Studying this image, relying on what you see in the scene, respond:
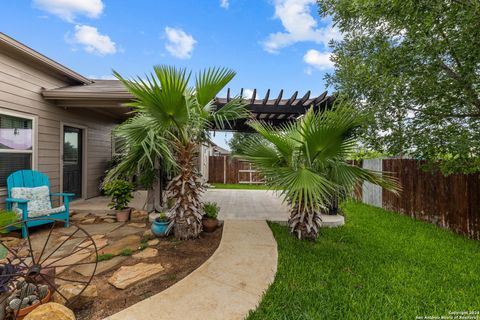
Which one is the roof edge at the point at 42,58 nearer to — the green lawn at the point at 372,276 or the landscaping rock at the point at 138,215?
the landscaping rock at the point at 138,215

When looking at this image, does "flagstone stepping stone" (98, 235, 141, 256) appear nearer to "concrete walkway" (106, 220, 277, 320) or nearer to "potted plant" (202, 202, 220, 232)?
"potted plant" (202, 202, 220, 232)

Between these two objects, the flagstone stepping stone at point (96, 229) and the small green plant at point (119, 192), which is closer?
the flagstone stepping stone at point (96, 229)

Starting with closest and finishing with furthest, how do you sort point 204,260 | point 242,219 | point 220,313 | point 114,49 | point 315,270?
point 220,313
point 315,270
point 204,260
point 242,219
point 114,49

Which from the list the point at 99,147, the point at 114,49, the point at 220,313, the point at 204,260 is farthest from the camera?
the point at 114,49

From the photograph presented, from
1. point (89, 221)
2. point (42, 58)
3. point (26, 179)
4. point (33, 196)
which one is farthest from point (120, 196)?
point (42, 58)

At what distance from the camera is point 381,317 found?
1.92m

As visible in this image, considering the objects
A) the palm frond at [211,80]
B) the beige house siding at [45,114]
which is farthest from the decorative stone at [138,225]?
the palm frond at [211,80]

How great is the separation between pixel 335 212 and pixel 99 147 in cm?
683

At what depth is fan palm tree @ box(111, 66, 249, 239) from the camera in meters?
2.79

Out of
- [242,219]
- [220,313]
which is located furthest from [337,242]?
[220,313]

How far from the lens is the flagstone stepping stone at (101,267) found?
2.63 meters

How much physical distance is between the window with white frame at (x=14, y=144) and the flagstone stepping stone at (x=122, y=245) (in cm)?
280

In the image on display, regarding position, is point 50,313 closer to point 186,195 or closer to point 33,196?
point 186,195

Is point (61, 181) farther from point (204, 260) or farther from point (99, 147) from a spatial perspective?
point (204, 260)
